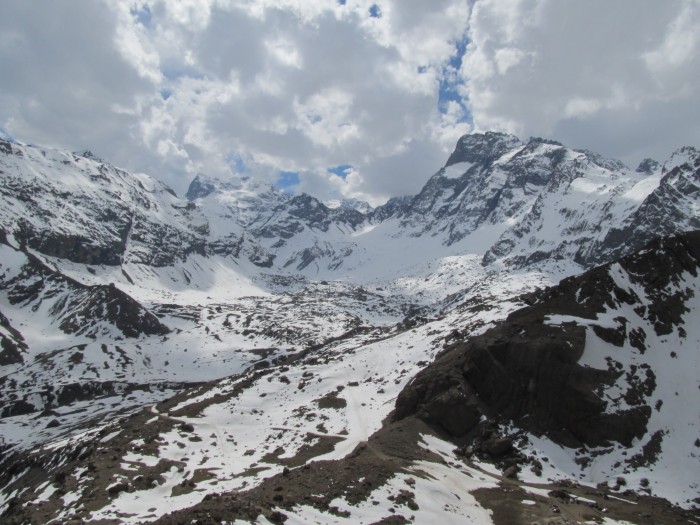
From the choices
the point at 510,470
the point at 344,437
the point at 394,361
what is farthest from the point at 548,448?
the point at 394,361

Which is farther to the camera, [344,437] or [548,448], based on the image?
[344,437]

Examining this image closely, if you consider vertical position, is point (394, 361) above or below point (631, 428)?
above

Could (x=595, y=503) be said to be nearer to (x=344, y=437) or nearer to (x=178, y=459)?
(x=344, y=437)

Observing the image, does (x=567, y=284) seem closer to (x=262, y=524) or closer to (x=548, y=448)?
(x=548, y=448)

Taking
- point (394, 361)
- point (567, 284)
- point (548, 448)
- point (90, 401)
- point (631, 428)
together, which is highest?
point (567, 284)

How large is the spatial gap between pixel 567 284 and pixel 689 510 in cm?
3495

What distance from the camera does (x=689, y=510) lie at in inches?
1540

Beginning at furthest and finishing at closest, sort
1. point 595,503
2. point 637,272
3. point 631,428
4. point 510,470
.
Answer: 1. point 637,272
2. point 631,428
3. point 510,470
4. point 595,503

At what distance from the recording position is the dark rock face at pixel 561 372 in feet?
168

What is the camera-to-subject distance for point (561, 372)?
178 feet

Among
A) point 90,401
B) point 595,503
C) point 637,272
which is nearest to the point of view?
point 595,503

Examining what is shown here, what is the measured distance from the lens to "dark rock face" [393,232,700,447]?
168 ft

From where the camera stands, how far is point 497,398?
57000 millimetres

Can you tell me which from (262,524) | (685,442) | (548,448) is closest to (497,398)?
(548,448)
